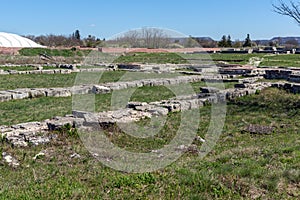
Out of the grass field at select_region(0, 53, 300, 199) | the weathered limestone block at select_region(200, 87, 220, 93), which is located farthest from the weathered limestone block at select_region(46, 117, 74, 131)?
the weathered limestone block at select_region(200, 87, 220, 93)

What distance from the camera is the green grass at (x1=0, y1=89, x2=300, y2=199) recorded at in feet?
14.6

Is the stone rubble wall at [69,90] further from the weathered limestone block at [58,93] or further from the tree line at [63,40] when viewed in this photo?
the tree line at [63,40]

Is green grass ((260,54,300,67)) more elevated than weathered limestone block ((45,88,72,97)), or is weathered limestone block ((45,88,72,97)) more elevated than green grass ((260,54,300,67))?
green grass ((260,54,300,67))

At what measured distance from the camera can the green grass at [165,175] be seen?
4.45m

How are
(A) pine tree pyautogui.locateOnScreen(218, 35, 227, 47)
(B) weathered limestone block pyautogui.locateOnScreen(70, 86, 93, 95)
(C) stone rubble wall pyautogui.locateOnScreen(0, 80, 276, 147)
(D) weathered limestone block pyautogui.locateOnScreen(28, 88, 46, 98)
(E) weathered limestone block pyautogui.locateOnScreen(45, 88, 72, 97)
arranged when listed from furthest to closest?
(A) pine tree pyautogui.locateOnScreen(218, 35, 227, 47) < (B) weathered limestone block pyautogui.locateOnScreen(70, 86, 93, 95) < (E) weathered limestone block pyautogui.locateOnScreen(45, 88, 72, 97) < (D) weathered limestone block pyautogui.locateOnScreen(28, 88, 46, 98) < (C) stone rubble wall pyautogui.locateOnScreen(0, 80, 276, 147)

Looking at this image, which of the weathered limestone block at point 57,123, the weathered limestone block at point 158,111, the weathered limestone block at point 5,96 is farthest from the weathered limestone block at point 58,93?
the weathered limestone block at point 57,123

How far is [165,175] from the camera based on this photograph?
197 inches

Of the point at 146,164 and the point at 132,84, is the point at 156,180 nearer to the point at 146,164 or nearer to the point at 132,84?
the point at 146,164

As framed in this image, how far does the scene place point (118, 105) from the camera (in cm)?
1232

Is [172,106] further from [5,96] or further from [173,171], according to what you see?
[5,96]

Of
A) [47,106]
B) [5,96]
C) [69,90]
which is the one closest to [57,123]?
[47,106]

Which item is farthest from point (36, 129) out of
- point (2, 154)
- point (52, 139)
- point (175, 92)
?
point (175, 92)

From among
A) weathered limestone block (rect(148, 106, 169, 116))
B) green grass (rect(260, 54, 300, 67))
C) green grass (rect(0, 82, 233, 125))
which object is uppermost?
green grass (rect(260, 54, 300, 67))

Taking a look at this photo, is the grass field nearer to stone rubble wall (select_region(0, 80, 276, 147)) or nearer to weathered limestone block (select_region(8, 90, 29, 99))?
stone rubble wall (select_region(0, 80, 276, 147))
